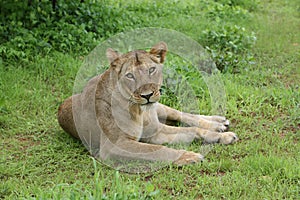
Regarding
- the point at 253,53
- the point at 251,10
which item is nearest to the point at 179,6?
the point at 251,10

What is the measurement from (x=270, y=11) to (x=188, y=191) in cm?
739

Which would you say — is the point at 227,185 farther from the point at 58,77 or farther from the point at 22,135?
the point at 58,77

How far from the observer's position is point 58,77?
24.9 feet

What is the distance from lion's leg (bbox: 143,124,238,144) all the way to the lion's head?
2.26 feet

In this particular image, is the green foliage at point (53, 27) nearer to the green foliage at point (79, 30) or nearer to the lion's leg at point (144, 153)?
the green foliage at point (79, 30)

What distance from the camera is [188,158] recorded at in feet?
17.3

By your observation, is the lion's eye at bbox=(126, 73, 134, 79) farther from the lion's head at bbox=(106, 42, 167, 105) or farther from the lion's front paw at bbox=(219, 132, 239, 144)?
the lion's front paw at bbox=(219, 132, 239, 144)

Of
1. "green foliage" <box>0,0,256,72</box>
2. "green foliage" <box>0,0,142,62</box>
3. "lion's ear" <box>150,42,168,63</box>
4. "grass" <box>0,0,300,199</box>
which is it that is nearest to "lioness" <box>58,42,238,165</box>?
"lion's ear" <box>150,42,168,63</box>

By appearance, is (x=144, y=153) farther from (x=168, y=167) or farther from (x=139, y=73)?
(x=139, y=73)

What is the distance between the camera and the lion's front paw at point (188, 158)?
5250mm

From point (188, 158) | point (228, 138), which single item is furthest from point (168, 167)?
point (228, 138)

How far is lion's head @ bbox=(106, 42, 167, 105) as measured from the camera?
5188 millimetres

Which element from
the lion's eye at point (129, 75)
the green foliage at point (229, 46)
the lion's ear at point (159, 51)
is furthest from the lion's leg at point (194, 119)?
the green foliage at point (229, 46)

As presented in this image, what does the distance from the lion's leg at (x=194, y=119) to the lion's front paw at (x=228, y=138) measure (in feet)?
0.78
